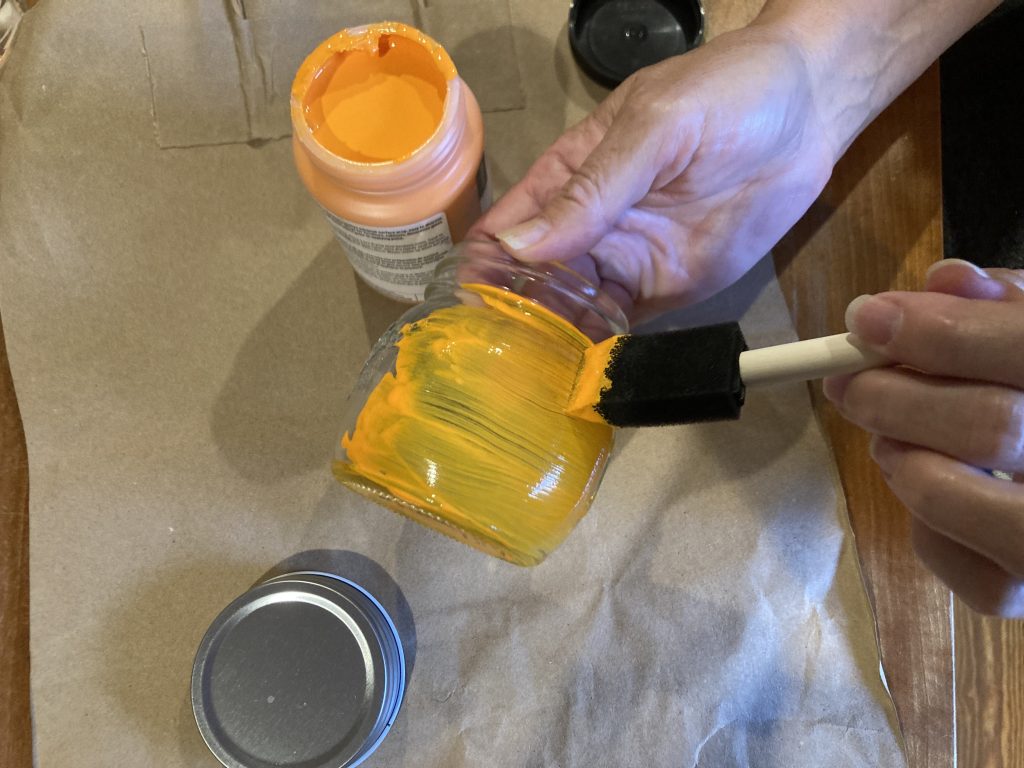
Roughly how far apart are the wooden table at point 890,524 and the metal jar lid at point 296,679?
206 millimetres

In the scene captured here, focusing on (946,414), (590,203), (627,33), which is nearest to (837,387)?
(946,414)

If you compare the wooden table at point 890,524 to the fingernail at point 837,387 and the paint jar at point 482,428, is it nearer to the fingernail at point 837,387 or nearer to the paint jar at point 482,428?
the fingernail at point 837,387

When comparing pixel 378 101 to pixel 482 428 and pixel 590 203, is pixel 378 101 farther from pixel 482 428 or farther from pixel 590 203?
pixel 482 428

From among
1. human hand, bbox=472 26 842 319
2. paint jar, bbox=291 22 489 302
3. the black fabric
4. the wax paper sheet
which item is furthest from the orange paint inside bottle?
the black fabric

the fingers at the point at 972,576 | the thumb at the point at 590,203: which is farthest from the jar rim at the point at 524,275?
the fingers at the point at 972,576

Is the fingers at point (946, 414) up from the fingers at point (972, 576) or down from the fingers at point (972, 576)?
up

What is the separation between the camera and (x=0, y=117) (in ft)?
2.55

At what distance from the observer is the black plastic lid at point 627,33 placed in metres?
0.79

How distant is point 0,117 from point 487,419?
2.28 feet

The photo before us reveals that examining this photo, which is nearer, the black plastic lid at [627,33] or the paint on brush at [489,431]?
the paint on brush at [489,431]

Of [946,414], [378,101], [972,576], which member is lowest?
[972,576]

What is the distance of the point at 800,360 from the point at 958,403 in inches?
4.9

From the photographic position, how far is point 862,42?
0.69 m

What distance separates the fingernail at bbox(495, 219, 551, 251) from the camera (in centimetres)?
54
